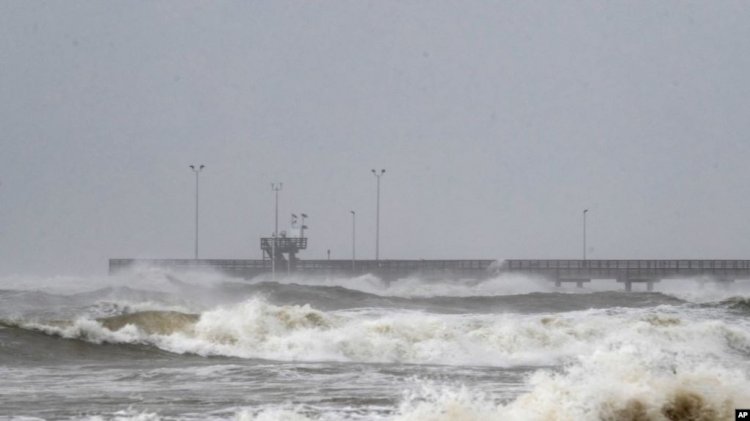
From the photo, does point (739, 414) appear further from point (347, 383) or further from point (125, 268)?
point (125, 268)

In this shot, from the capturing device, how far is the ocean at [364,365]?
32.6ft

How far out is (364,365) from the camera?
1867 cm

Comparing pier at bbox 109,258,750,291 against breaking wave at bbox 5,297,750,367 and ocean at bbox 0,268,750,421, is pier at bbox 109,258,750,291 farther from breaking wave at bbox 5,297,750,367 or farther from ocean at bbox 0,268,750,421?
breaking wave at bbox 5,297,750,367

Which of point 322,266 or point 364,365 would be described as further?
point 322,266

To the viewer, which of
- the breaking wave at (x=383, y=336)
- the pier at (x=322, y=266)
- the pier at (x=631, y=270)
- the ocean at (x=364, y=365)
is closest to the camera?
the ocean at (x=364, y=365)

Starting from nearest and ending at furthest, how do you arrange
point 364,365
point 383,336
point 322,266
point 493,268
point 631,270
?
point 364,365
point 383,336
point 631,270
point 493,268
point 322,266

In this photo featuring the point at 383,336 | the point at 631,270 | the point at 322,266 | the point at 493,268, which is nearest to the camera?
the point at 383,336

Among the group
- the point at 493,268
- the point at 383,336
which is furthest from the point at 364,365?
the point at 493,268

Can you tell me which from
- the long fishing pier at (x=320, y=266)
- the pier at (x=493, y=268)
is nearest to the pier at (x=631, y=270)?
the pier at (x=493, y=268)

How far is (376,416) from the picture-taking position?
36.6ft

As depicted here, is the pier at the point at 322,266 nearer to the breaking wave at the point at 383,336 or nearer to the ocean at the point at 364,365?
the ocean at the point at 364,365

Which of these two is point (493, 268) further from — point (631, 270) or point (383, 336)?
point (383, 336)

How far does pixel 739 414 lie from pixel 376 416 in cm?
395

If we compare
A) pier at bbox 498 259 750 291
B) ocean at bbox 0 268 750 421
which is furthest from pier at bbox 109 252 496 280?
ocean at bbox 0 268 750 421
